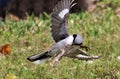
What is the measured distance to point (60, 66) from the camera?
823 cm

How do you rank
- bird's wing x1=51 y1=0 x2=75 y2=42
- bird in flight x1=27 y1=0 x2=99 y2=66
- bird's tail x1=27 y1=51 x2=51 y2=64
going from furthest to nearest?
bird's tail x1=27 y1=51 x2=51 y2=64 < bird's wing x1=51 y1=0 x2=75 y2=42 < bird in flight x1=27 y1=0 x2=99 y2=66

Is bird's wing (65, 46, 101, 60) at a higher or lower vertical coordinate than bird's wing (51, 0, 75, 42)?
lower

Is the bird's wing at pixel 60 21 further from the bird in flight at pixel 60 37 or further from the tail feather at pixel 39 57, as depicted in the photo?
the tail feather at pixel 39 57

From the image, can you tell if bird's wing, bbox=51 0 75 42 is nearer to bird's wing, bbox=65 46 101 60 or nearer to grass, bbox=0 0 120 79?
bird's wing, bbox=65 46 101 60

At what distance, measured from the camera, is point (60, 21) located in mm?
7621

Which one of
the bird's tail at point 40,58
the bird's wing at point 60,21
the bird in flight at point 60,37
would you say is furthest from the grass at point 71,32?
the bird's wing at point 60,21

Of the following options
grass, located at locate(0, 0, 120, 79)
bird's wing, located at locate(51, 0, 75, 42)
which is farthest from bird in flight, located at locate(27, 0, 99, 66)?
grass, located at locate(0, 0, 120, 79)

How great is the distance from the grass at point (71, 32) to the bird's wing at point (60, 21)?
519 millimetres

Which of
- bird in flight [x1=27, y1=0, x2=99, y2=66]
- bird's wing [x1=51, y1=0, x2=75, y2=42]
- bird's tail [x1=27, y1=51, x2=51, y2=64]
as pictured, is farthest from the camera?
bird's tail [x1=27, y1=51, x2=51, y2=64]

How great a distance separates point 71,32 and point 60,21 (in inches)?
153

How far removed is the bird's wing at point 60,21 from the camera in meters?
7.55

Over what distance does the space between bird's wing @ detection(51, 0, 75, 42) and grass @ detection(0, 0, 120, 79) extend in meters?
0.52

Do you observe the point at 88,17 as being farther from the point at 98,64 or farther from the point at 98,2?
the point at 98,64

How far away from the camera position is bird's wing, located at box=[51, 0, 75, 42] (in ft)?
24.8
